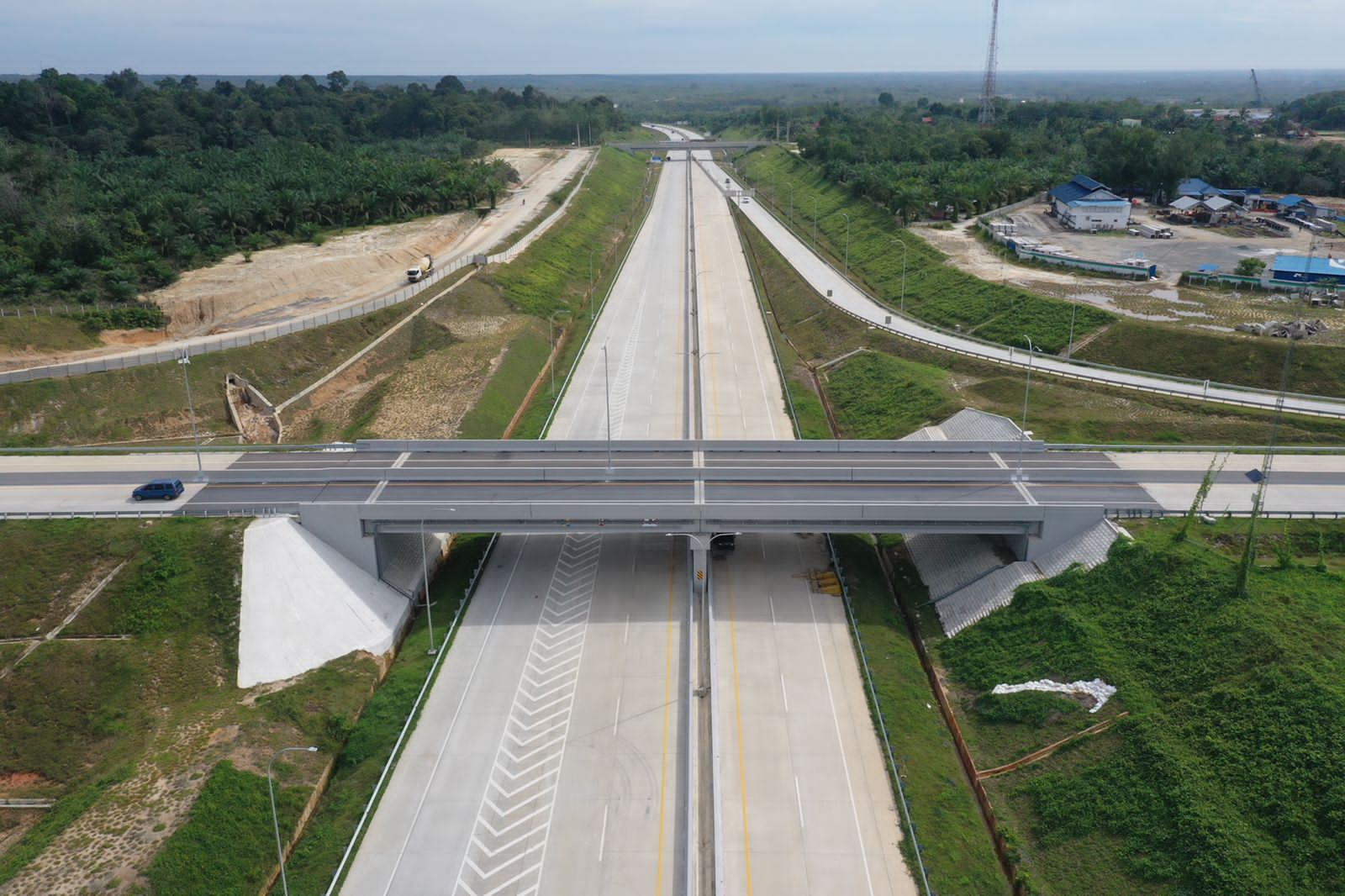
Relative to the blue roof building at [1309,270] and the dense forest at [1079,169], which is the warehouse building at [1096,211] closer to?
the dense forest at [1079,169]

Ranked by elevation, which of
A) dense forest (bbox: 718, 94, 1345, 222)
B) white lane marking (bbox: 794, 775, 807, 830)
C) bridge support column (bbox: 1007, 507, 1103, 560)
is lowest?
white lane marking (bbox: 794, 775, 807, 830)

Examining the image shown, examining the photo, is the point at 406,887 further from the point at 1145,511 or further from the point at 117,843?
the point at 1145,511

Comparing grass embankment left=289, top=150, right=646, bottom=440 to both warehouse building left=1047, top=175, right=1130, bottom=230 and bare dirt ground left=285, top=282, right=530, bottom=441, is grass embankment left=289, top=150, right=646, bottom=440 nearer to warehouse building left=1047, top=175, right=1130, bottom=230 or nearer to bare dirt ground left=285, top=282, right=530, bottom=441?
bare dirt ground left=285, top=282, right=530, bottom=441

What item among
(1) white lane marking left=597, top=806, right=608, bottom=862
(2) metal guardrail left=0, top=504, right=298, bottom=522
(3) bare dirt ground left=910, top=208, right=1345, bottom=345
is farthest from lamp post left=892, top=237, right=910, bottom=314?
(1) white lane marking left=597, top=806, right=608, bottom=862

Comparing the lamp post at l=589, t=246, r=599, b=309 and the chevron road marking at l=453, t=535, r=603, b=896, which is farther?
the lamp post at l=589, t=246, r=599, b=309

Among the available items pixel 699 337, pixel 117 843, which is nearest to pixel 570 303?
pixel 699 337

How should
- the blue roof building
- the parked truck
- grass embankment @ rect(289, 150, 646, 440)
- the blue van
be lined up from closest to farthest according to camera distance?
the blue van < grass embankment @ rect(289, 150, 646, 440) < the blue roof building < the parked truck
